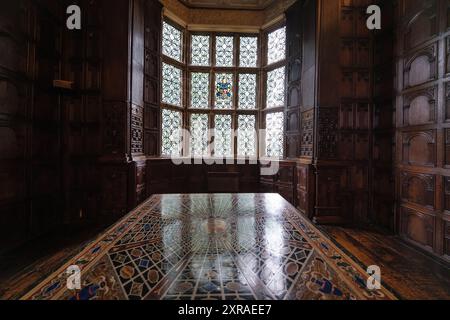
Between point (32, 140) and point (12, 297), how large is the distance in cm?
239

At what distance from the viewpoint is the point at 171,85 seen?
5691 millimetres

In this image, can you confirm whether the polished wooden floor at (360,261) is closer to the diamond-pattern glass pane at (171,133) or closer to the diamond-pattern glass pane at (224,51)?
the diamond-pattern glass pane at (171,133)

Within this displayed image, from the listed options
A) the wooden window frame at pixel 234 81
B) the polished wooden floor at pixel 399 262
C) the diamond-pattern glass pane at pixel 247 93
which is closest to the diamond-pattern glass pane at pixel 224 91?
the wooden window frame at pixel 234 81

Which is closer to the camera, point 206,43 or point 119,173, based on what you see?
point 119,173

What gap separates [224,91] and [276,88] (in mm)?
1364

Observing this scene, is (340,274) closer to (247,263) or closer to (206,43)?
(247,263)

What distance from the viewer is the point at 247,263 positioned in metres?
1.25

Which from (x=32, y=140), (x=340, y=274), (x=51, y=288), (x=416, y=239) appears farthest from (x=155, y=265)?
(x=416, y=239)

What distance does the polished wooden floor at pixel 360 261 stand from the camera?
2369 mm

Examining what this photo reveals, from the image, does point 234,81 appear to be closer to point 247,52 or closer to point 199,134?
point 247,52

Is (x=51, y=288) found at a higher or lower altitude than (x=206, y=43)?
lower

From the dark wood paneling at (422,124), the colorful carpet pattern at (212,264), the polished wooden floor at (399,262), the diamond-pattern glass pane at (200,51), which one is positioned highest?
the diamond-pattern glass pane at (200,51)

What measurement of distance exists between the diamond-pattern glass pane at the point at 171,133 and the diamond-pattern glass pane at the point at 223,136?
0.97 m

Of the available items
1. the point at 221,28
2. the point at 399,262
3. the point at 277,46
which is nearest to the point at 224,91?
the point at 221,28
